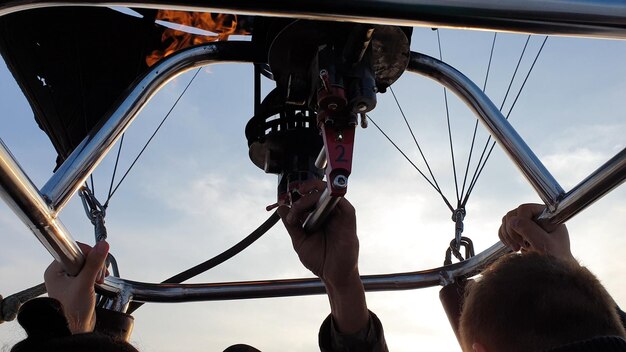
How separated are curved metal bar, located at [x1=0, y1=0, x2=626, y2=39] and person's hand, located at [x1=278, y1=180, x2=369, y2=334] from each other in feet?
1.73

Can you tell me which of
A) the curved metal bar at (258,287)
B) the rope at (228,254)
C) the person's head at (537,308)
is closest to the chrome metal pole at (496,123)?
the person's head at (537,308)

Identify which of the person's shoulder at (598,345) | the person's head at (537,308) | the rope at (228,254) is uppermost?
the rope at (228,254)

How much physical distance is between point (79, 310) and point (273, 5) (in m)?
0.87

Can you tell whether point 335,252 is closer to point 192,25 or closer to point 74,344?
point 74,344

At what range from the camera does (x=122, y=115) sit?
0.91 m

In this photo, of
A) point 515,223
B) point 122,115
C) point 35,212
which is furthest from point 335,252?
point 35,212

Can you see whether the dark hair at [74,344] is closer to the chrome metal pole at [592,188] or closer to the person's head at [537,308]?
the person's head at [537,308]

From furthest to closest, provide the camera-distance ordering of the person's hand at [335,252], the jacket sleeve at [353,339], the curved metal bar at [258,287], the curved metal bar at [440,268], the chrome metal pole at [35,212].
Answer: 1. the curved metal bar at [258,287]
2. the jacket sleeve at [353,339]
3. the person's hand at [335,252]
4. the curved metal bar at [440,268]
5. the chrome metal pole at [35,212]

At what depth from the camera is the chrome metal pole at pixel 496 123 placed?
906 mm

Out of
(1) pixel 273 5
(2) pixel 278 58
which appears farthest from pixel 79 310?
(1) pixel 273 5

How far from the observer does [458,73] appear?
108 cm

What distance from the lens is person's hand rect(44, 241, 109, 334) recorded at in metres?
1.03

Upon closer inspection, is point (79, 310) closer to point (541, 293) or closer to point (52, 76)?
point (52, 76)

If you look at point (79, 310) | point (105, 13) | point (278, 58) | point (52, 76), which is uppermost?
point (105, 13)
